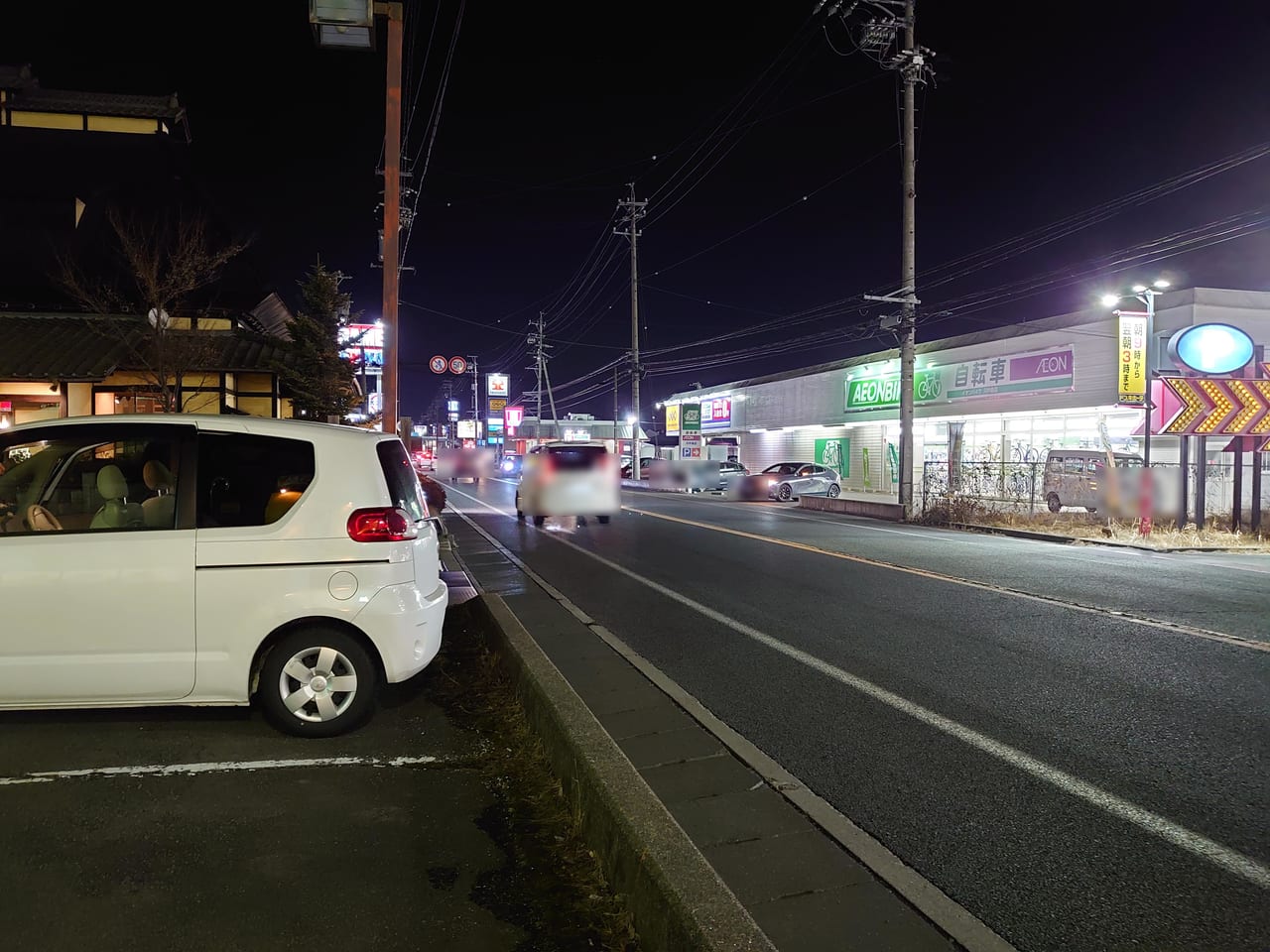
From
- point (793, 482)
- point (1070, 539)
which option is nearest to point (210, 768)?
point (1070, 539)

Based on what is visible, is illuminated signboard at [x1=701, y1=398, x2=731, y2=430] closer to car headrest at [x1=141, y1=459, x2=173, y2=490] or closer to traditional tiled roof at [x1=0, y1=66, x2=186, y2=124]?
traditional tiled roof at [x1=0, y1=66, x2=186, y2=124]

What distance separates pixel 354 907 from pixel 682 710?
2.56m

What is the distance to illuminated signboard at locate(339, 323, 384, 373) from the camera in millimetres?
24616

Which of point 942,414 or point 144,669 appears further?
point 942,414

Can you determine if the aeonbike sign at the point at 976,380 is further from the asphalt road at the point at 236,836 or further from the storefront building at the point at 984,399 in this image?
the asphalt road at the point at 236,836

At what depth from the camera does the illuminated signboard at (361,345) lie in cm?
2462

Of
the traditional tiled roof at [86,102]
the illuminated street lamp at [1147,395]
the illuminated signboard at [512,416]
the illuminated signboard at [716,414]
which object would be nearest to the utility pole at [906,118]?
the illuminated street lamp at [1147,395]

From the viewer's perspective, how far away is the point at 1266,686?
583 centimetres

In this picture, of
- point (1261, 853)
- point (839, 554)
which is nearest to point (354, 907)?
point (1261, 853)

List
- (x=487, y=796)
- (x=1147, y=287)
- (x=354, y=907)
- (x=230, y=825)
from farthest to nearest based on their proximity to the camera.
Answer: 1. (x=1147, y=287)
2. (x=487, y=796)
3. (x=230, y=825)
4. (x=354, y=907)

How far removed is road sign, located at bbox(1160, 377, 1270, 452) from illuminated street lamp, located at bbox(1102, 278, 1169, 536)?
1.35 meters

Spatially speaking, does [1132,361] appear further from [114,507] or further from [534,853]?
[114,507]

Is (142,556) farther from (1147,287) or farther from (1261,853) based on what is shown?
(1147,287)

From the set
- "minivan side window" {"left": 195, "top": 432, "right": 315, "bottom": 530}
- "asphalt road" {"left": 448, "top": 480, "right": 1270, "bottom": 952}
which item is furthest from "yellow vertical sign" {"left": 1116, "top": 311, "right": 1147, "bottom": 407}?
"minivan side window" {"left": 195, "top": 432, "right": 315, "bottom": 530}
